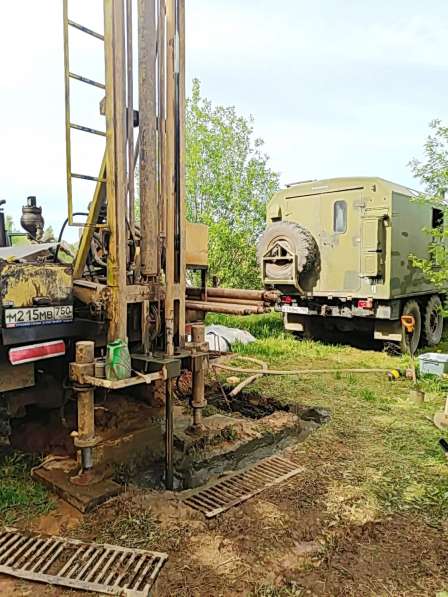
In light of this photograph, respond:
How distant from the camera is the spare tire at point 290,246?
812 centimetres

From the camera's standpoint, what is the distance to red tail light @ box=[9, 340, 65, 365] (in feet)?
9.46

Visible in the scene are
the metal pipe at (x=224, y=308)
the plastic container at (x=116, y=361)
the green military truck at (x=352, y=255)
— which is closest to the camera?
the plastic container at (x=116, y=361)

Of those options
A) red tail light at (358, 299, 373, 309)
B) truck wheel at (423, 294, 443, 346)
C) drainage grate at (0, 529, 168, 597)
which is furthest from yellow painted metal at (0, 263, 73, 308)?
truck wheel at (423, 294, 443, 346)

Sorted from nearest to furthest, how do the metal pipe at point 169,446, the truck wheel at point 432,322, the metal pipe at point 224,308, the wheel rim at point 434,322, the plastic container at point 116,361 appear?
the plastic container at point 116,361, the metal pipe at point 169,446, the metal pipe at point 224,308, the truck wheel at point 432,322, the wheel rim at point 434,322

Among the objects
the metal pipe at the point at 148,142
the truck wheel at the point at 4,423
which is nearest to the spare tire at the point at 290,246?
the metal pipe at the point at 148,142

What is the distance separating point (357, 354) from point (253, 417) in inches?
136

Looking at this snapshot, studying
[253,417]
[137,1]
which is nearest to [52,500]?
[253,417]

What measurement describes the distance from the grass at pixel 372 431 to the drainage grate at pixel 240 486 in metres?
0.38

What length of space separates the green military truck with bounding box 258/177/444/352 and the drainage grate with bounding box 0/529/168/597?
5.88 metres

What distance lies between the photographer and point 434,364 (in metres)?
6.33

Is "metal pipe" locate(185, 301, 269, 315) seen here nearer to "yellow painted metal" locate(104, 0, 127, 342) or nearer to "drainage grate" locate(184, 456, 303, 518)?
"yellow painted metal" locate(104, 0, 127, 342)

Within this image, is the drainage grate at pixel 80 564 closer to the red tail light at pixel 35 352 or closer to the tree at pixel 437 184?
the red tail light at pixel 35 352

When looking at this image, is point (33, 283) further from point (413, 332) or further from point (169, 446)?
point (413, 332)

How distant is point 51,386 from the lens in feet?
11.8
